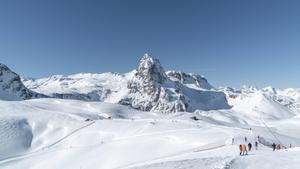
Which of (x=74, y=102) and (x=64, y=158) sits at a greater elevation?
(x=74, y=102)

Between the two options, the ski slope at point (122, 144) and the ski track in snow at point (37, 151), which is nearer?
the ski slope at point (122, 144)

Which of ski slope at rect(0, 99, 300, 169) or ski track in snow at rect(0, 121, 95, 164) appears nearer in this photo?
ski slope at rect(0, 99, 300, 169)

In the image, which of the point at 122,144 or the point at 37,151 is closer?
the point at 122,144

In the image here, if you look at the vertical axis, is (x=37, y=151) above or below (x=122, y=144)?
below

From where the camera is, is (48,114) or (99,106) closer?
(48,114)

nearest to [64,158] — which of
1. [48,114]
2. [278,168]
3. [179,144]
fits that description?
[179,144]

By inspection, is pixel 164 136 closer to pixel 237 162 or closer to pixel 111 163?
pixel 111 163

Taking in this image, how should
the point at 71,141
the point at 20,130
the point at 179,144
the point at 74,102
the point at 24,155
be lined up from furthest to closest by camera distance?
the point at 74,102
the point at 20,130
the point at 71,141
the point at 24,155
the point at 179,144

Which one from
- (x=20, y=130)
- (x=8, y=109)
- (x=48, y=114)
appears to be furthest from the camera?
(x=8, y=109)
